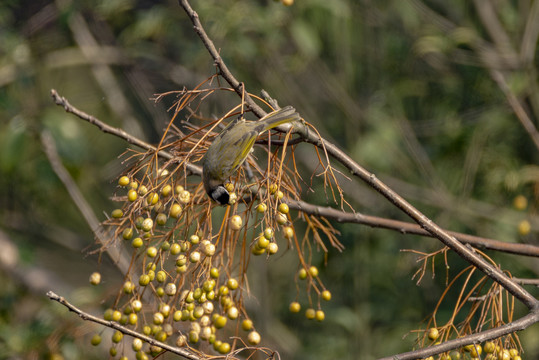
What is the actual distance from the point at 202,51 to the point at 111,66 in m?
1.20

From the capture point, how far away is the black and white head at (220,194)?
5.90ft

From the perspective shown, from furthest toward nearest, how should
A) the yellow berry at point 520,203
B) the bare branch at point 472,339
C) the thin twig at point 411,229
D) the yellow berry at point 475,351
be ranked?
the yellow berry at point 520,203 < the thin twig at point 411,229 < the yellow berry at point 475,351 < the bare branch at point 472,339

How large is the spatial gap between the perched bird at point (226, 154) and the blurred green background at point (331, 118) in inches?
82.3

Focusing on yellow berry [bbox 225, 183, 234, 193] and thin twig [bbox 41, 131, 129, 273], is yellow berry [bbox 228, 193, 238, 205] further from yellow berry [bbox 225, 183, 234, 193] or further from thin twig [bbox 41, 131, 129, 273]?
thin twig [bbox 41, 131, 129, 273]

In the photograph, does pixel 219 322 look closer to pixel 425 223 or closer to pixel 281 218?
pixel 281 218

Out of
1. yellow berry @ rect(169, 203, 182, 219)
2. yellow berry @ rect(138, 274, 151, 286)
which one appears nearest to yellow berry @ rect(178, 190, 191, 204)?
yellow berry @ rect(169, 203, 182, 219)

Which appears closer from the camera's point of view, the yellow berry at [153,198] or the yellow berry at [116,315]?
the yellow berry at [153,198]

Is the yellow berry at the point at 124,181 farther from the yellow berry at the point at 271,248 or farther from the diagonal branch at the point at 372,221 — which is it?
the yellow berry at the point at 271,248

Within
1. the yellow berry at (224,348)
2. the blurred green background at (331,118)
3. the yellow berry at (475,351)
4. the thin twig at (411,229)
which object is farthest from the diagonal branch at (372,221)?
the blurred green background at (331,118)

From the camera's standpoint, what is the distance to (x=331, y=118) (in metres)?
5.08

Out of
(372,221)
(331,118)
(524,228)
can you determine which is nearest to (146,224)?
(372,221)

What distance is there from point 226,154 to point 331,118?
3.33 m


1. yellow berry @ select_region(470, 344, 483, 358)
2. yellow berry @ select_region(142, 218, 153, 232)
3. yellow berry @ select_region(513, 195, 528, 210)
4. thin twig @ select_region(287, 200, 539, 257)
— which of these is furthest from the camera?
yellow berry @ select_region(513, 195, 528, 210)

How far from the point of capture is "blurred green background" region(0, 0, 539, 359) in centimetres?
411
